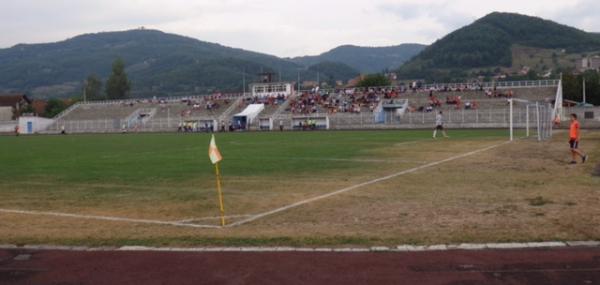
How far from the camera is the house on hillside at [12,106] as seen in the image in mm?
120812

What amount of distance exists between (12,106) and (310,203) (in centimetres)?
12801

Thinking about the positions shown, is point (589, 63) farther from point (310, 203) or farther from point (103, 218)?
point (103, 218)

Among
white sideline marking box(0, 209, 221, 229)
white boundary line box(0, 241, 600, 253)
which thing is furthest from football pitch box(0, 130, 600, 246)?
white boundary line box(0, 241, 600, 253)

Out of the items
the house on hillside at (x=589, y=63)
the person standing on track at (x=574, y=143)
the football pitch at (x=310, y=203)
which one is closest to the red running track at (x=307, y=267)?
the football pitch at (x=310, y=203)

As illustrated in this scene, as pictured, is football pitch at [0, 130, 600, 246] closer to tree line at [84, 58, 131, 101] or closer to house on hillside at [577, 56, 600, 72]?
tree line at [84, 58, 131, 101]

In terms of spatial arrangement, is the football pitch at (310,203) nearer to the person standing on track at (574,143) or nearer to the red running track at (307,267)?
the person standing on track at (574,143)

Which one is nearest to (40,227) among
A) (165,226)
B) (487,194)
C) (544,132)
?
(165,226)

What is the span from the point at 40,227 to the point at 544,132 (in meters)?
33.0

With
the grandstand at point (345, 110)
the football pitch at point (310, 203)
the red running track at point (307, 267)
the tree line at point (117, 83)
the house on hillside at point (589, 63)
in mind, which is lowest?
the red running track at point (307, 267)

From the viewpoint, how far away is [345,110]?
236 feet

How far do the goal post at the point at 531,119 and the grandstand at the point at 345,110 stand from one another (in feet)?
0.70

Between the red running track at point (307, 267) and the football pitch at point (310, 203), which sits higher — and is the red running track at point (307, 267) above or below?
below

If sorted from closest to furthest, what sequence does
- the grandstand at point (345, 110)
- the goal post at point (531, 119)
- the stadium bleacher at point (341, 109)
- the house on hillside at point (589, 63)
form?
the goal post at point (531, 119), the grandstand at point (345, 110), the stadium bleacher at point (341, 109), the house on hillside at point (589, 63)

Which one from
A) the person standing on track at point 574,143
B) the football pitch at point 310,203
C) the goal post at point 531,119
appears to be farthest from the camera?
the goal post at point 531,119
